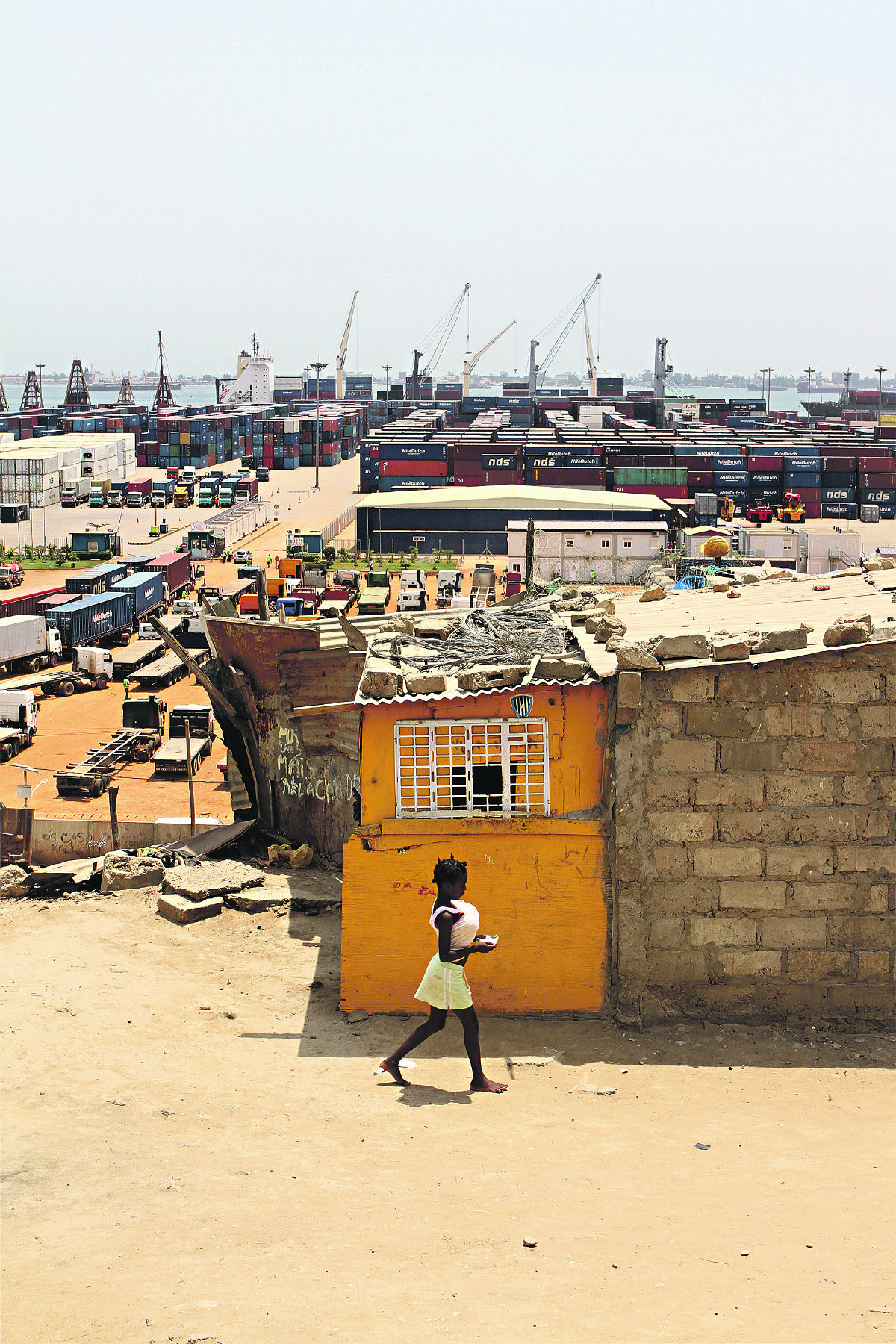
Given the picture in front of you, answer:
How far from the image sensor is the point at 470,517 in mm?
70688

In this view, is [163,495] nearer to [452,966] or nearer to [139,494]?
[139,494]

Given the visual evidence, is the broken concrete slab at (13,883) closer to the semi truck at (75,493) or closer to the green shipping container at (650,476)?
the green shipping container at (650,476)

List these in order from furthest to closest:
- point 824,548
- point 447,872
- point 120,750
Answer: point 824,548 → point 120,750 → point 447,872

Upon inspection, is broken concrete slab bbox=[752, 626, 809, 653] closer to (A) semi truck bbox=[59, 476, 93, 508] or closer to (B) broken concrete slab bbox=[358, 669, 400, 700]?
(B) broken concrete slab bbox=[358, 669, 400, 700]

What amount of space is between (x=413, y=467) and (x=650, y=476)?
18.3 meters

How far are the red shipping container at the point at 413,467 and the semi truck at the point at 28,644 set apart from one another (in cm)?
4877

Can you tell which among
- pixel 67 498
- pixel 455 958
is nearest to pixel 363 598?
pixel 455 958

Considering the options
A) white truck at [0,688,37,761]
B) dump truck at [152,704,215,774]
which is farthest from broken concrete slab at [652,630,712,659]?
white truck at [0,688,37,761]

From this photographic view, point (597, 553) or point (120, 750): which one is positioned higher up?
point (597, 553)

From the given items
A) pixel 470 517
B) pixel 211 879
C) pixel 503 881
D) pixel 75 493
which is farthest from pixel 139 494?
pixel 503 881

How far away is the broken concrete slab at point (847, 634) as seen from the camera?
10141 mm

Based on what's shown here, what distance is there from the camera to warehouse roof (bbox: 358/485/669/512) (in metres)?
69.9

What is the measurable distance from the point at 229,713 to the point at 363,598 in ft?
117

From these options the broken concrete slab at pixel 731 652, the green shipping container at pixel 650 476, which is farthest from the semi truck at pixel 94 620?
the green shipping container at pixel 650 476
